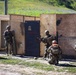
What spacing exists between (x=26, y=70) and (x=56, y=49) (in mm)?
1974

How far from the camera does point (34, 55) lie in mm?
17234

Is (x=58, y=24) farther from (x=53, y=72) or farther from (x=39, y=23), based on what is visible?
(x=53, y=72)

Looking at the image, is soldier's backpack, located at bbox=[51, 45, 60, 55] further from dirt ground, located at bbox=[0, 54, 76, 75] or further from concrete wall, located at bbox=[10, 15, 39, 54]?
concrete wall, located at bbox=[10, 15, 39, 54]

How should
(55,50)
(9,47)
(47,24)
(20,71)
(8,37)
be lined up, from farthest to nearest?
(9,47), (8,37), (47,24), (55,50), (20,71)

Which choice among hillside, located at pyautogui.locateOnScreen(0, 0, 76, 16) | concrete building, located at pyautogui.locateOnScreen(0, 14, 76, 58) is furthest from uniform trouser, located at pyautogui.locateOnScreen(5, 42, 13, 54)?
hillside, located at pyautogui.locateOnScreen(0, 0, 76, 16)

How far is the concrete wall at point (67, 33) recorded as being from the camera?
1579 cm

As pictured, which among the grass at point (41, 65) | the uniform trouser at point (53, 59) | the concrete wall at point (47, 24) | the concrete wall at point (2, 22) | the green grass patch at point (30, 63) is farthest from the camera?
the concrete wall at point (2, 22)

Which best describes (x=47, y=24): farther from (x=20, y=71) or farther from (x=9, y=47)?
(x=20, y=71)

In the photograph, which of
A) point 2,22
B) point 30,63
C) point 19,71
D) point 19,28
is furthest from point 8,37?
point 19,71

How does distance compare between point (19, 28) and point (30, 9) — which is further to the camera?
point (30, 9)

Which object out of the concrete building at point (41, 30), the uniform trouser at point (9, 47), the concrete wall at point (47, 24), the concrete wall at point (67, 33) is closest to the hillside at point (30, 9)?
the uniform trouser at point (9, 47)

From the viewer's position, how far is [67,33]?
15945mm

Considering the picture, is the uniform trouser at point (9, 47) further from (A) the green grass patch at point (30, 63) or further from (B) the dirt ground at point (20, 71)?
(B) the dirt ground at point (20, 71)

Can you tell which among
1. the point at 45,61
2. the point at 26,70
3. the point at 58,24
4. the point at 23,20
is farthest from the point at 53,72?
the point at 23,20
